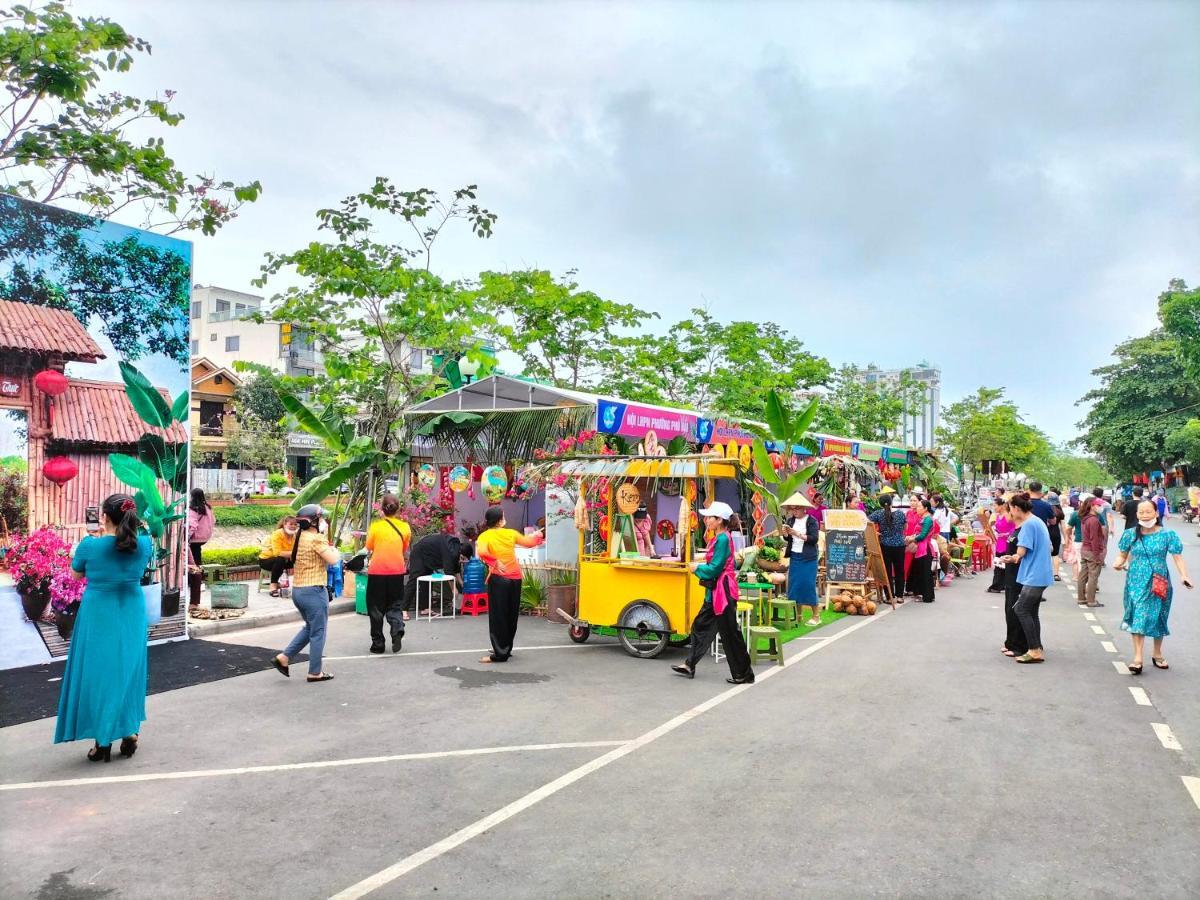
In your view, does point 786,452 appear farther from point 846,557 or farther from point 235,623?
point 235,623

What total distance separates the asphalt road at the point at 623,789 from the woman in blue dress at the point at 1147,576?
1.64 ft

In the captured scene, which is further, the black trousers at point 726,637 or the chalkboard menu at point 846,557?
the chalkboard menu at point 846,557

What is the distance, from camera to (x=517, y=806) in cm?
501

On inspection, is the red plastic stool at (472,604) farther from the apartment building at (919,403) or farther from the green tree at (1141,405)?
the green tree at (1141,405)

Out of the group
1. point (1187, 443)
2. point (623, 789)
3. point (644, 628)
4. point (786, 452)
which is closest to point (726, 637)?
point (644, 628)

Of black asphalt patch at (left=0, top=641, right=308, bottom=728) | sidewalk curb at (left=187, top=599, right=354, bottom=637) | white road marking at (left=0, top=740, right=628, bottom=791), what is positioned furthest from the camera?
sidewalk curb at (left=187, top=599, right=354, bottom=637)

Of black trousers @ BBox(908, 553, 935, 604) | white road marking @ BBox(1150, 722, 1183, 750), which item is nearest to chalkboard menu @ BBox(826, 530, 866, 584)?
black trousers @ BBox(908, 553, 935, 604)

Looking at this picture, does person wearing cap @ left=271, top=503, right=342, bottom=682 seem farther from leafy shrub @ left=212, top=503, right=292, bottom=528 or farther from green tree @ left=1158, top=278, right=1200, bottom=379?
green tree @ left=1158, top=278, right=1200, bottom=379

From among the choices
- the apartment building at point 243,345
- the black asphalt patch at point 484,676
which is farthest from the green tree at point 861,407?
the apartment building at point 243,345

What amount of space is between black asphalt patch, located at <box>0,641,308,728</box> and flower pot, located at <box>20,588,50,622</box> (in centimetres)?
54

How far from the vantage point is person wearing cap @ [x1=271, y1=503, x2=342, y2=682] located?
8.18 meters

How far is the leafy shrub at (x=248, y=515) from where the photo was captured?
106ft

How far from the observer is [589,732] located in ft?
21.6

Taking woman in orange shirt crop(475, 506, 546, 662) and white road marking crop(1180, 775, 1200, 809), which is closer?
white road marking crop(1180, 775, 1200, 809)
